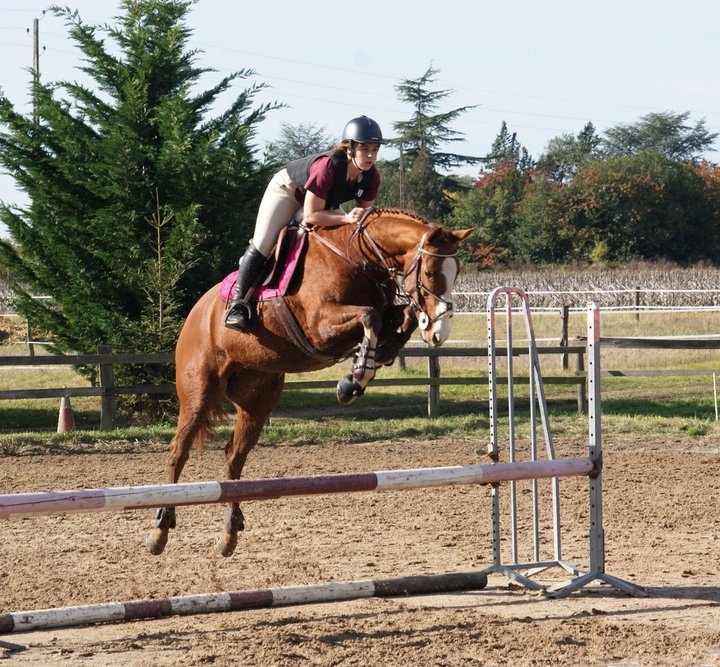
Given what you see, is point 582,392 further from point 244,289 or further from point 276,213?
point 244,289

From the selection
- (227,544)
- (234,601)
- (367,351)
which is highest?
(367,351)

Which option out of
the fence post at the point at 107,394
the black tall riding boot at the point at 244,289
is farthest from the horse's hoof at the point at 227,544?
the fence post at the point at 107,394

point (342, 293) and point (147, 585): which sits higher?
point (342, 293)

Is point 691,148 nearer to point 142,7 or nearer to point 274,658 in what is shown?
point 142,7

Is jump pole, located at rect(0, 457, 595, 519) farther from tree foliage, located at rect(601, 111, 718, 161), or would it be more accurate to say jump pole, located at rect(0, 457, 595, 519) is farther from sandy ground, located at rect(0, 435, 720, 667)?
tree foliage, located at rect(601, 111, 718, 161)

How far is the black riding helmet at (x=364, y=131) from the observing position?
6.05 metres

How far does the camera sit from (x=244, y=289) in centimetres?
654

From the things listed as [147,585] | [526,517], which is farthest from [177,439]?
[526,517]

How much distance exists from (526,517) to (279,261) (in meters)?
3.44

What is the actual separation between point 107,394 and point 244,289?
8024mm

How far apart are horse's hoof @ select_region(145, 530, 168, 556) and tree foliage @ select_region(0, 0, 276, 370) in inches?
316

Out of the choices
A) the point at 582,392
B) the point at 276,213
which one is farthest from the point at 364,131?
the point at 582,392

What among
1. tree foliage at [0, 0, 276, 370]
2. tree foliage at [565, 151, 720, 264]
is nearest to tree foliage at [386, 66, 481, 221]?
tree foliage at [565, 151, 720, 264]

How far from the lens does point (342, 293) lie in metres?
6.11
